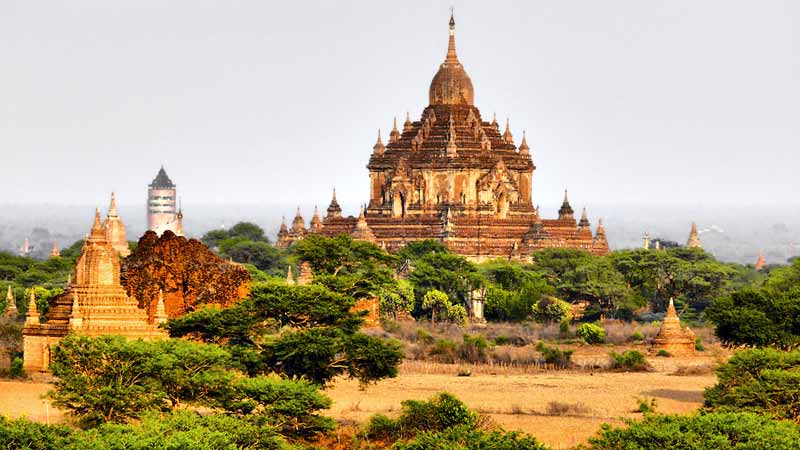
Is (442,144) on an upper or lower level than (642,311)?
upper

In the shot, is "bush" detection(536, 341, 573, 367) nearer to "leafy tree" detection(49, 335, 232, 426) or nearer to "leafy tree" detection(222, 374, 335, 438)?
"leafy tree" detection(49, 335, 232, 426)

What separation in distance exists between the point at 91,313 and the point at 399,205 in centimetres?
4443

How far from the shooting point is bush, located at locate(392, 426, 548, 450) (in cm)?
3644

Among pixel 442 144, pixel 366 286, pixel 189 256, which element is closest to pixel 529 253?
pixel 442 144

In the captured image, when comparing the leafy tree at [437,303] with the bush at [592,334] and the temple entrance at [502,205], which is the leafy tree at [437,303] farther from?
the temple entrance at [502,205]

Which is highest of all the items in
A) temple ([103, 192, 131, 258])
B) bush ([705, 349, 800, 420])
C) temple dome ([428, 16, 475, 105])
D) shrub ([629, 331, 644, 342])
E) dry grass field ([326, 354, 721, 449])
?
temple dome ([428, 16, 475, 105])

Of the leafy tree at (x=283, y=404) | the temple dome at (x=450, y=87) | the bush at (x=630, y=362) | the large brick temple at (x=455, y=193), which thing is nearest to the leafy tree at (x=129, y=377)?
the leafy tree at (x=283, y=404)

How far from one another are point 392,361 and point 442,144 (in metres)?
50.0

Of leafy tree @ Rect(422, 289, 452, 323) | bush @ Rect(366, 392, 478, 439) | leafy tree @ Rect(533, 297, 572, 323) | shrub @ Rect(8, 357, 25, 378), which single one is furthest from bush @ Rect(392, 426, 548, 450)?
leafy tree @ Rect(533, 297, 572, 323)

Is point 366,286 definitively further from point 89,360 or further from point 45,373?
point 89,360

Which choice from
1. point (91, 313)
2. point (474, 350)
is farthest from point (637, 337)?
point (91, 313)

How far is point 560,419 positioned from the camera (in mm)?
46531

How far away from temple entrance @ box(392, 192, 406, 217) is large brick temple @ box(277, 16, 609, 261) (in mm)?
41

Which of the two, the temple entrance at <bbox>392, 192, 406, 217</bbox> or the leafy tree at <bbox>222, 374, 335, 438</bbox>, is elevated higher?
the temple entrance at <bbox>392, 192, 406, 217</bbox>
